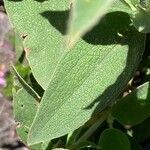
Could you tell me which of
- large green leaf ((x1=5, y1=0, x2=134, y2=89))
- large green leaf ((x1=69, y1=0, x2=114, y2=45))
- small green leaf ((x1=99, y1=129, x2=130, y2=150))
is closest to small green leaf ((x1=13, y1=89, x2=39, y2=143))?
large green leaf ((x1=5, y1=0, x2=134, y2=89))

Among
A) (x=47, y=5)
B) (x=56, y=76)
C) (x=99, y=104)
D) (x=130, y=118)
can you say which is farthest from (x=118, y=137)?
(x=47, y=5)

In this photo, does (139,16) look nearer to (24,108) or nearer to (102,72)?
(102,72)

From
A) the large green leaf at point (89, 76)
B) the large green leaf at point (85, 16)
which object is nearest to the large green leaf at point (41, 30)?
the large green leaf at point (89, 76)

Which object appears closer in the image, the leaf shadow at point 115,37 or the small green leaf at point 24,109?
the leaf shadow at point 115,37

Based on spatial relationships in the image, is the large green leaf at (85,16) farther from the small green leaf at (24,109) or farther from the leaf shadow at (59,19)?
the small green leaf at (24,109)

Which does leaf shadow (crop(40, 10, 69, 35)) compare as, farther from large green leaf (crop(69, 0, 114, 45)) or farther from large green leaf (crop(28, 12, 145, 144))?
large green leaf (crop(69, 0, 114, 45))

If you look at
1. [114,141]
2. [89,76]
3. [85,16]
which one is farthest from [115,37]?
[85,16]

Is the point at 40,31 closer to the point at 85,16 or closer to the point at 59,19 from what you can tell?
the point at 59,19
